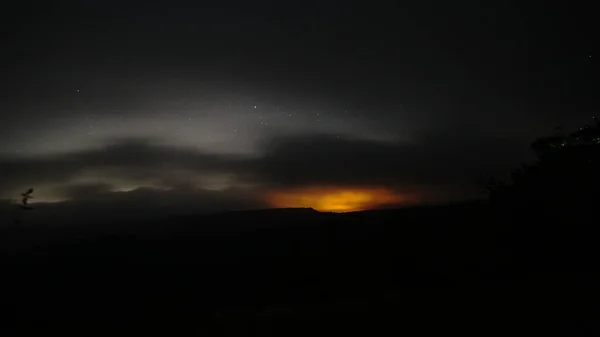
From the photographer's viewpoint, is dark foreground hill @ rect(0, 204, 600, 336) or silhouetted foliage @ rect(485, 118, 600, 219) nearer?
dark foreground hill @ rect(0, 204, 600, 336)

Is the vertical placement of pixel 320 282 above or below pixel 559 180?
below

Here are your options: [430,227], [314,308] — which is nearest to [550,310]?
[314,308]

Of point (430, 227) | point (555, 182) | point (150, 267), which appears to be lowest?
point (150, 267)

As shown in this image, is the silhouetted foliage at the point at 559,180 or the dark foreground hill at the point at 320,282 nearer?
the dark foreground hill at the point at 320,282

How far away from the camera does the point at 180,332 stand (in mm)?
9602

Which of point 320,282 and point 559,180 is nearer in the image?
point 559,180

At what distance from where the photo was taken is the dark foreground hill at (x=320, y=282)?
9.48 meters

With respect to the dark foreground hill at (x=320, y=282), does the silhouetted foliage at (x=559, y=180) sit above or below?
above

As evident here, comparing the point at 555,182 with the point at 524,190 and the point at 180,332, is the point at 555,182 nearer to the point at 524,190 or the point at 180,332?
the point at 524,190

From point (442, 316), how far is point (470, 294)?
6.73 feet

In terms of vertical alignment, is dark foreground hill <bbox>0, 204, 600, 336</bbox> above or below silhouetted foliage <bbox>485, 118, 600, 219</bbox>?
below

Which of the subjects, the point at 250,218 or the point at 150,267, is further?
the point at 250,218

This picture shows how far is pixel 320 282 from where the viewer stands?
23.6 meters

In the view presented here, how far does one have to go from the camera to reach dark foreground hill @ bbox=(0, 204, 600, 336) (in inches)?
373
